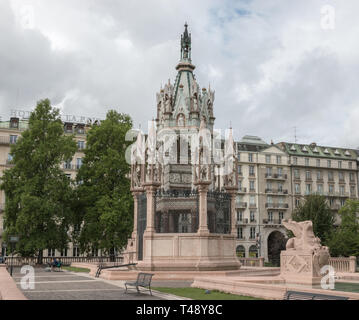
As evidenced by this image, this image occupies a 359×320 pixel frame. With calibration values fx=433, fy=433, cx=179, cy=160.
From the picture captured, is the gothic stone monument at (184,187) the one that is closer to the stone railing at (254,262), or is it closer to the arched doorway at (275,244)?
the stone railing at (254,262)

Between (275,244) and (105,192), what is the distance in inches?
1572

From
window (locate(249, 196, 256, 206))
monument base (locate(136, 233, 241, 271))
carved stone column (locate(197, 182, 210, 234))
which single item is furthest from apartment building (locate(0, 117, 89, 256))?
carved stone column (locate(197, 182, 210, 234))

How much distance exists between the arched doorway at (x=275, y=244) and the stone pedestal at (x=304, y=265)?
173ft

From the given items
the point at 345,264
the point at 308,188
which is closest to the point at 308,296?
the point at 345,264

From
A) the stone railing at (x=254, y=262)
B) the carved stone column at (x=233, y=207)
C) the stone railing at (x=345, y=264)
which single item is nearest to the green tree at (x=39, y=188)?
the stone railing at (x=254, y=262)

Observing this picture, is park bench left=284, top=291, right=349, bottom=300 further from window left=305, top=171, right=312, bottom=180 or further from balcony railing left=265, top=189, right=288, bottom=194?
window left=305, top=171, right=312, bottom=180

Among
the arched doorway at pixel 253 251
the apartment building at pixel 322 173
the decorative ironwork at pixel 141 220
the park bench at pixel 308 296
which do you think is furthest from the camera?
the apartment building at pixel 322 173

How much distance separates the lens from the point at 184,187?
25.8m

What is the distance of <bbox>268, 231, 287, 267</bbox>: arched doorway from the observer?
2774 inches

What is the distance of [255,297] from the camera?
13508mm

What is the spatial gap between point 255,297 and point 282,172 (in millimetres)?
66390

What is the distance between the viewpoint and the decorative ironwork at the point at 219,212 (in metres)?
23.7

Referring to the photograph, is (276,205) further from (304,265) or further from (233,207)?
(304,265)

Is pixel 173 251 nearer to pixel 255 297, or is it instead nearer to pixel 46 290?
pixel 46 290
